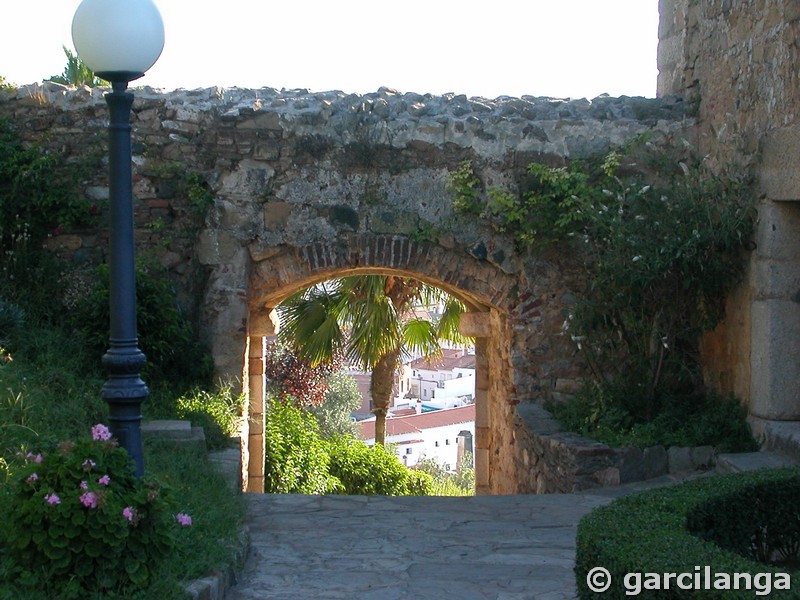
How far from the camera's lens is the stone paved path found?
4707 mm

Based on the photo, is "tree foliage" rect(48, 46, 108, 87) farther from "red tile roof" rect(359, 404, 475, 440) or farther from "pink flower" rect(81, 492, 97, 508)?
"red tile roof" rect(359, 404, 475, 440)

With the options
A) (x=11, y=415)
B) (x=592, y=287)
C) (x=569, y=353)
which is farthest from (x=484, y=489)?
(x=11, y=415)

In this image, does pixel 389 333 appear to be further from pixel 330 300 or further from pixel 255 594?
pixel 255 594

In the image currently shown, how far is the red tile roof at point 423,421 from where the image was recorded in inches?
1316

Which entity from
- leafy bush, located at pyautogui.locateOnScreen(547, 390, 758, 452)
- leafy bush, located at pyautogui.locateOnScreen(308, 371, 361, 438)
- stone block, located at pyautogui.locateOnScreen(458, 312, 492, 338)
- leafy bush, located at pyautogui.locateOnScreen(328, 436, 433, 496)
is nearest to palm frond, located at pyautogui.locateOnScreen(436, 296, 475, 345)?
leafy bush, located at pyautogui.locateOnScreen(328, 436, 433, 496)

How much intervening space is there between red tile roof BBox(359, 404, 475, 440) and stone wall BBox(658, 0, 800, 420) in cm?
2449

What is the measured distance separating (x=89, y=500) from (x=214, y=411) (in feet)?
13.3

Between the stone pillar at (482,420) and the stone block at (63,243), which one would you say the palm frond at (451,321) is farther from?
the stone block at (63,243)

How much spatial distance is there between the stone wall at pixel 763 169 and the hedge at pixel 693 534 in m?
2.56

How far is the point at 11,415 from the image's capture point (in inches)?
211

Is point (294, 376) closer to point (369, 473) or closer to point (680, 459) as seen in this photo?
point (369, 473)

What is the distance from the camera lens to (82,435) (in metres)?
5.55

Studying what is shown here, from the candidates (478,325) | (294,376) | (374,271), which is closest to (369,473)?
(294,376)

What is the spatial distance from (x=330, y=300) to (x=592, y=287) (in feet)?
17.3
